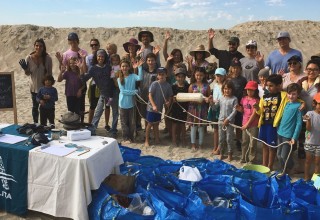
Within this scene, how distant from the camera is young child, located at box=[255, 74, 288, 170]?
5.14 m

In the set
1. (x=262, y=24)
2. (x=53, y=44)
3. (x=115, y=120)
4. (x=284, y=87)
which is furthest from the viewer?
(x=262, y=24)

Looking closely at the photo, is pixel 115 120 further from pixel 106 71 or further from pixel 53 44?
pixel 53 44

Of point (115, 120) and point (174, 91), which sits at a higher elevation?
point (174, 91)

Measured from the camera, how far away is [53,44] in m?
24.0

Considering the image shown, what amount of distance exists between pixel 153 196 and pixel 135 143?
335 centimetres

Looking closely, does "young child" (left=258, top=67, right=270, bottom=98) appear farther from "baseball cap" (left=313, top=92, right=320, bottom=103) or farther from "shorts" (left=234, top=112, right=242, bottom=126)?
"baseball cap" (left=313, top=92, right=320, bottom=103)

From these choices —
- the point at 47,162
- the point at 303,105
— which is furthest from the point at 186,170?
the point at 303,105

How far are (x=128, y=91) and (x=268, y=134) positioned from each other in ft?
8.85

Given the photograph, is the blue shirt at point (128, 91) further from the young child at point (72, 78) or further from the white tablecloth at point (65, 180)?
the white tablecloth at point (65, 180)

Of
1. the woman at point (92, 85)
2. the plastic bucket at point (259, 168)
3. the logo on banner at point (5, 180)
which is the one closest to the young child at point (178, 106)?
the woman at point (92, 85)

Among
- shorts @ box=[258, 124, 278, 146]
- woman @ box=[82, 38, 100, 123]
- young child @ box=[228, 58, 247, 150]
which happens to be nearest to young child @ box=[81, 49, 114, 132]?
woman @ box=[82, 38, 100, 123]

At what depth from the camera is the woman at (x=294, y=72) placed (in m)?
5.34

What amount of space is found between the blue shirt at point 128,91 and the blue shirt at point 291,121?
111 inches

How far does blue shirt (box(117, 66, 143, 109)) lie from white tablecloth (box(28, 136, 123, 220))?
2634 millimetres
